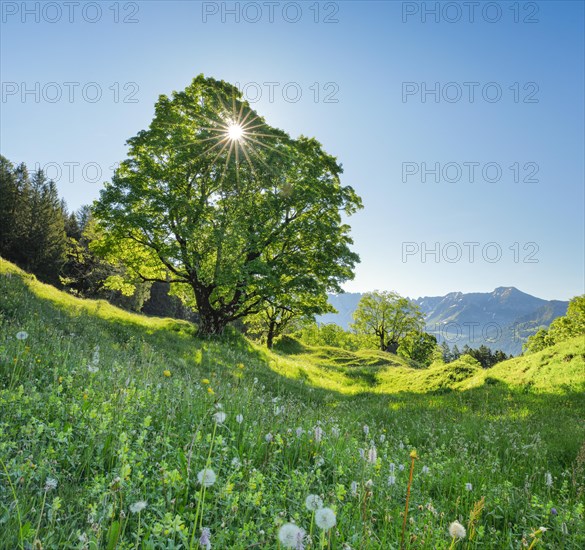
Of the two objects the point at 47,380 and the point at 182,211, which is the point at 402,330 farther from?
the point at 47,380

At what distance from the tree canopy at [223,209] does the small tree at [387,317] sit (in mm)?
50447

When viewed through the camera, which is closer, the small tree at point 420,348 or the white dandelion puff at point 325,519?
the white dandelion puff at point 325,519

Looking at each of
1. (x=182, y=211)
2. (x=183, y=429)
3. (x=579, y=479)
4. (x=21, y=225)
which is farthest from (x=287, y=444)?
(x=21, y=225)

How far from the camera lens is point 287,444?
4254 millimetres

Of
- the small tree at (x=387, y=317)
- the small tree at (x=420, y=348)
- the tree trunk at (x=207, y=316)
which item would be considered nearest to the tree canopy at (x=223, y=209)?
the tree trunk at (x=207, y=316)

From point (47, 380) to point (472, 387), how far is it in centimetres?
1604

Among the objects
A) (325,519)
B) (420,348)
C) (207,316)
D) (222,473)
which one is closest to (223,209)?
(207,316)

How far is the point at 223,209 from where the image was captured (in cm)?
2078

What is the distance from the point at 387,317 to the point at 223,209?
5662 cm

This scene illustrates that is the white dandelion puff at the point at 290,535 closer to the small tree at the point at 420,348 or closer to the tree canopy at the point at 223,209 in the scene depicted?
the tree canopy at the point at 223,209

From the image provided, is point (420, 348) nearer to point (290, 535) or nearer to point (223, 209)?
point (223, 209)

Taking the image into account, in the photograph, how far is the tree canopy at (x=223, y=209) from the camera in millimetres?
19453

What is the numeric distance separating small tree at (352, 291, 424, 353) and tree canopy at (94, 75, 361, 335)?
50.4 meters

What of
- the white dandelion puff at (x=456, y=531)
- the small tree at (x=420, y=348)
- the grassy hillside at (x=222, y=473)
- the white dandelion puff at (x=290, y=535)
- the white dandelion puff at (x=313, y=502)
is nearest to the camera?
the white dandelion puff at (x=290, y=535)
